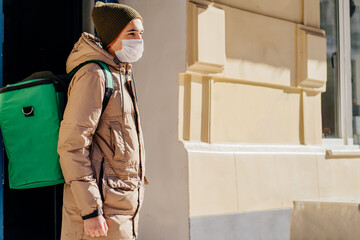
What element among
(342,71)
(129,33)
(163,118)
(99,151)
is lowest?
(99,151)

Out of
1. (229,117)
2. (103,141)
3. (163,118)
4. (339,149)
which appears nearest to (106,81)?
(103,141)

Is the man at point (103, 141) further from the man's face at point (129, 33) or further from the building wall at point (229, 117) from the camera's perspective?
the building wall at point (229, 117)

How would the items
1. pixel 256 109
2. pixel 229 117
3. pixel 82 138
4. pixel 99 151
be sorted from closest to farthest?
1. pixel 82 138
2. pixel 99 151
3. pixel 229 117
4. pixel 256 109

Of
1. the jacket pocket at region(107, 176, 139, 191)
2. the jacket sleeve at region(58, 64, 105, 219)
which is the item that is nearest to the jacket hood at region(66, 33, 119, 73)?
the jacket sleeve at region(58, 64, 105, 219)

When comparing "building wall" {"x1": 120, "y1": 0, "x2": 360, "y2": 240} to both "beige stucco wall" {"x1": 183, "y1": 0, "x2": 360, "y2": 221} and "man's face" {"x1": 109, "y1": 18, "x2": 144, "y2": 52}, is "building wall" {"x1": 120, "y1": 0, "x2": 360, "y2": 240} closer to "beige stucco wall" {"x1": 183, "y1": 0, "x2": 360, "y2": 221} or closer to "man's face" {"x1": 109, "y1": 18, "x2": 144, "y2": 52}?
"beige stucco wall" {"x1": 183, "y1": 0, "x2": 360, "y2": 221}

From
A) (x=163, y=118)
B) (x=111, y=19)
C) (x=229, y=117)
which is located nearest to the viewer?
(x=111, y=19)

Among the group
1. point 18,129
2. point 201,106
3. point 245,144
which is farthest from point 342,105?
point 18,129

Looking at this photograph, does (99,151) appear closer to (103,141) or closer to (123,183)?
(103,141)

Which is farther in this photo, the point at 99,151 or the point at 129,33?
the point at 129,33

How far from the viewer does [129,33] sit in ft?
9.12

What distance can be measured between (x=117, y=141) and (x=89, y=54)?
0.47 metres

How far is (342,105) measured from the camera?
21.9 feet

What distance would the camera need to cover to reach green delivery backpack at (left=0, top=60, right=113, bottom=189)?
2605 mm

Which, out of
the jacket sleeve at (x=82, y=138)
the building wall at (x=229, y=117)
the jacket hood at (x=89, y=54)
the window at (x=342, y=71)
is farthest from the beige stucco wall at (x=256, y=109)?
the jacket sleeve at (x=82, y=138)
